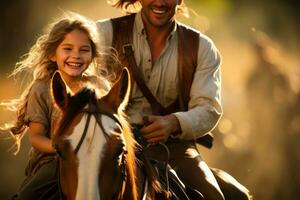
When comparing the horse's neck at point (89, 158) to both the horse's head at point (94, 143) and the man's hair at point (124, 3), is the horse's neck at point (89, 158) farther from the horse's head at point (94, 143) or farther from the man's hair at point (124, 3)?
the man's hair at point (124, 3)

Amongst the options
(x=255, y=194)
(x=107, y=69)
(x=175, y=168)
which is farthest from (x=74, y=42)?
(x=255, y=194)

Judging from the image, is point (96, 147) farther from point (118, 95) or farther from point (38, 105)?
point (38, 105)

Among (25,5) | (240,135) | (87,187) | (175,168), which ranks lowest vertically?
(240,135)

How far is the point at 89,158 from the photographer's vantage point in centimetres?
693

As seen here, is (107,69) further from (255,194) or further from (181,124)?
(255,194)

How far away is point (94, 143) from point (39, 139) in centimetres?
119

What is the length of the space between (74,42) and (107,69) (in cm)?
39

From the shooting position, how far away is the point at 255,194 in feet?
69.9

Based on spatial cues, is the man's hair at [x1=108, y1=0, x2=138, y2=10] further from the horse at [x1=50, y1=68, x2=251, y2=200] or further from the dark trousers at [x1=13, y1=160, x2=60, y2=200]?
the horse at [x1=50, y1=68, x2=251, y2=200]

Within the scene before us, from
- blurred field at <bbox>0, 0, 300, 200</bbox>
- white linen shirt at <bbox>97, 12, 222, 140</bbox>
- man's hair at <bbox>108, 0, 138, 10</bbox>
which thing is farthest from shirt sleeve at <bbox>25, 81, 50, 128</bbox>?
blurred field at <bbox>0, 0, 300, 200</bbox>

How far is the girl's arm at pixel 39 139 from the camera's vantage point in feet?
26.2

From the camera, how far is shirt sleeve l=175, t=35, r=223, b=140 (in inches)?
336

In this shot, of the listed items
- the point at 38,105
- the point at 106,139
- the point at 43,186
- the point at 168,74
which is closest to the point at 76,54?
the point at 38,105

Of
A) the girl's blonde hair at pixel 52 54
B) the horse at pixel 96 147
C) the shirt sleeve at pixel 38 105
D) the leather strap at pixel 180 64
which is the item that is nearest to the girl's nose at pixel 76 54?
the girl's blonde hair at pixel 52 54
